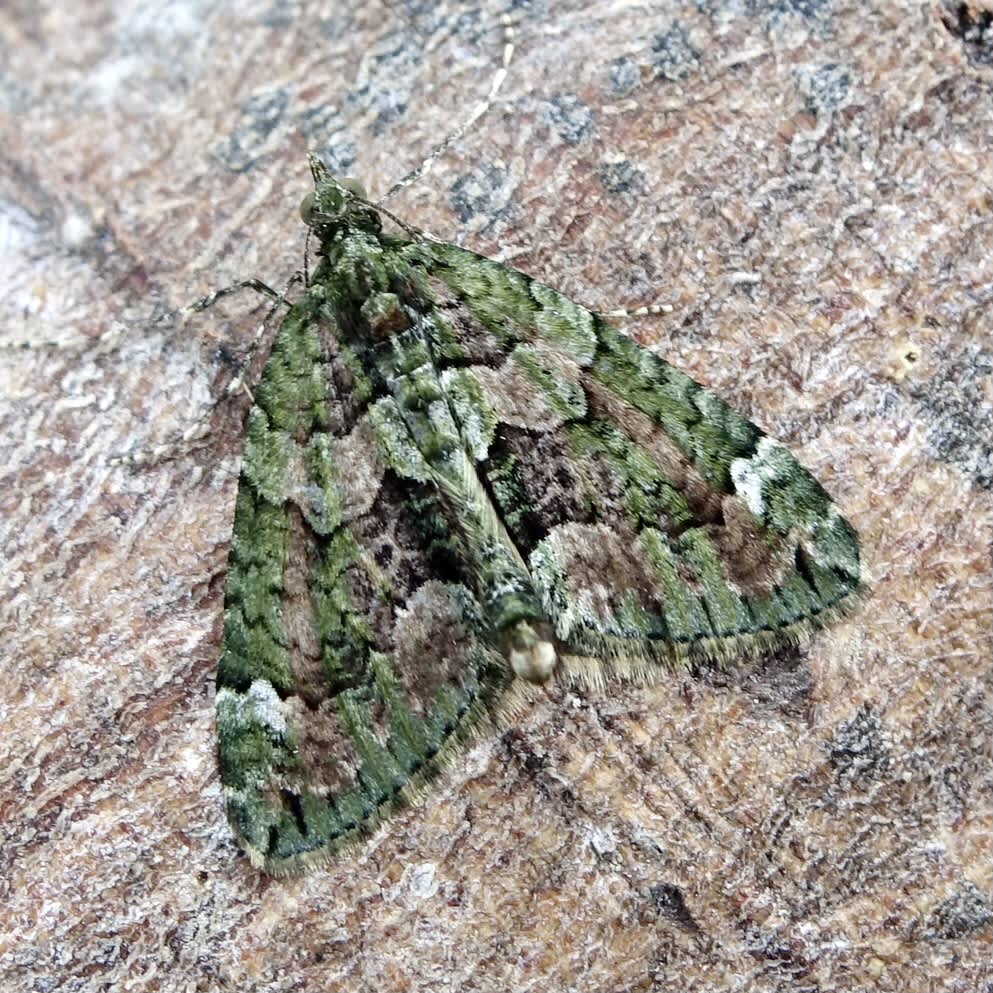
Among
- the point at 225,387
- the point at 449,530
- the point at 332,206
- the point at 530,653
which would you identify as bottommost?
the point at 530,653

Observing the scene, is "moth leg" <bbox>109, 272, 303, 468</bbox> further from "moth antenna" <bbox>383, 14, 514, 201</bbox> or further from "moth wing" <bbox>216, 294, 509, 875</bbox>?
"moth antenna" <bbox>383, 14, 514, 201</bbox>

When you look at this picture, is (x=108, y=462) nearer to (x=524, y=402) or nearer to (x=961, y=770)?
(x=524, y=402)

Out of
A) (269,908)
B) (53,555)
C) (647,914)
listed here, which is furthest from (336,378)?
(647,914)

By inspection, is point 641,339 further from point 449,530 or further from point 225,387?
point 225,387

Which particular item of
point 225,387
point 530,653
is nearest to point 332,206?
point 225,387

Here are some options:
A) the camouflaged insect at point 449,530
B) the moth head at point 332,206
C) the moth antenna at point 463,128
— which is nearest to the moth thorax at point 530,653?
the camouflaged insect at point 449,530

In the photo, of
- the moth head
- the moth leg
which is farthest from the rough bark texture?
the moth head
